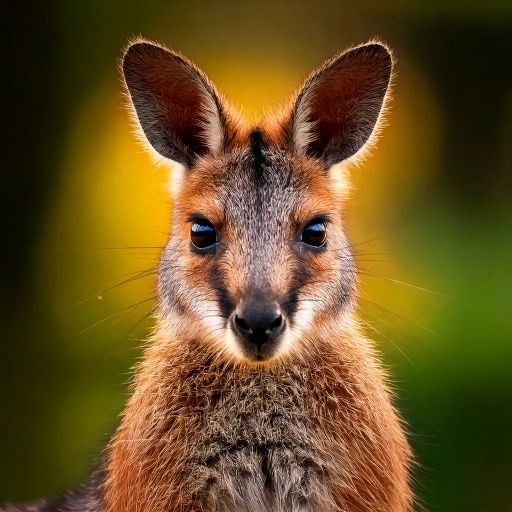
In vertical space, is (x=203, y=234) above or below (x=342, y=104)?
below

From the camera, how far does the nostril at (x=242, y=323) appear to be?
10.6ft

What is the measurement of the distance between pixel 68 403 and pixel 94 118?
6.90 ft

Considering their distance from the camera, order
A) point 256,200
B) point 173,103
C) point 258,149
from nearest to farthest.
Answer: point 256,200, point 258,149, point 173,103

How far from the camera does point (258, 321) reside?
3199 millimetres

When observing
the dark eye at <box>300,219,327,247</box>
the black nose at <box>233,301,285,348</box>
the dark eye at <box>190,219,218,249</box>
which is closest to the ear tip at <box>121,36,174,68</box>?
the dark eye at <box>190,219,218,249</box>

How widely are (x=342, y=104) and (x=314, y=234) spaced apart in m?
0.64

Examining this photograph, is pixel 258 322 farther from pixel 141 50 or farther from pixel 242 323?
pixel 141 50

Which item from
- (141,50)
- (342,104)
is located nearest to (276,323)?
(342,104)

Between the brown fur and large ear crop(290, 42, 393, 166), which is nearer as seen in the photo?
the brown fur

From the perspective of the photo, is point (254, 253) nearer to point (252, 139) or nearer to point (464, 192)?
point (252, 139)

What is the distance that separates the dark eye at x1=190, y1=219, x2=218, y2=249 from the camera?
143 inches

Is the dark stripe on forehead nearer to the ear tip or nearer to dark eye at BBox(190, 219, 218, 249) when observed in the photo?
dark eye at BBox(190, 219, 218, 249)

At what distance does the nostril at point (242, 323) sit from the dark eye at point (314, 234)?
51 centimetres

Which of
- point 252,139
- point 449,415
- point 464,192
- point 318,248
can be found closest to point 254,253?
point 318,248
